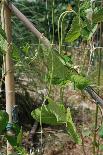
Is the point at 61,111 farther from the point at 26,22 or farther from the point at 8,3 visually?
the point at 8,3

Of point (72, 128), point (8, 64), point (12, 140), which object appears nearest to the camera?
point (72, 128)

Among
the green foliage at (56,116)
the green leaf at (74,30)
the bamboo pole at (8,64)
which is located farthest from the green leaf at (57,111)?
the bamboo pole at (8,64)

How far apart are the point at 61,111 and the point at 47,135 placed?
2.32m

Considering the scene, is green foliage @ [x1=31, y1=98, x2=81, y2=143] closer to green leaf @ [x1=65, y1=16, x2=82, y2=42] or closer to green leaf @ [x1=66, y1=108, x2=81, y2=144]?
green leaf @ [x1=66, y1=108, x2=81, y2=144]

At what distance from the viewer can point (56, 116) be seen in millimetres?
811

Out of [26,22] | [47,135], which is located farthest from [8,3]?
[47,135]

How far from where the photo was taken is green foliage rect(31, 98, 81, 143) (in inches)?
31.5

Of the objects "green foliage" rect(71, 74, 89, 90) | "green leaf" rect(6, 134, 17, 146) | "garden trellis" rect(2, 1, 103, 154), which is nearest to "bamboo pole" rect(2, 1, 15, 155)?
"garden trellis" rect(2, 1, 103, 154)

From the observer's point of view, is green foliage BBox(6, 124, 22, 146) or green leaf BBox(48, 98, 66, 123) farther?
green foliage BBox(6, 124, 22, 146)

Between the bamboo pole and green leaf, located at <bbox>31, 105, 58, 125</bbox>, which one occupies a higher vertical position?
the bamboo pole

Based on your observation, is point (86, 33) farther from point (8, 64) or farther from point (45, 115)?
point (8, 64)

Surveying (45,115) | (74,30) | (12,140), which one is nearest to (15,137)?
(12,140)

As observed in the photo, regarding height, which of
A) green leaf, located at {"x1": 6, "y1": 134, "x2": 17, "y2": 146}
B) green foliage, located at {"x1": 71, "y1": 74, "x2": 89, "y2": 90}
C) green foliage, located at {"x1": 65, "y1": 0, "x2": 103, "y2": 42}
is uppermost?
green foliage, located at {"x1": 65, "y1": 0, "x2": 103, "y2": 42}

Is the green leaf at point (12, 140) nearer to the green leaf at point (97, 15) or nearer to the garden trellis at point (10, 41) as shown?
the garden trellis at point (10, 41)
